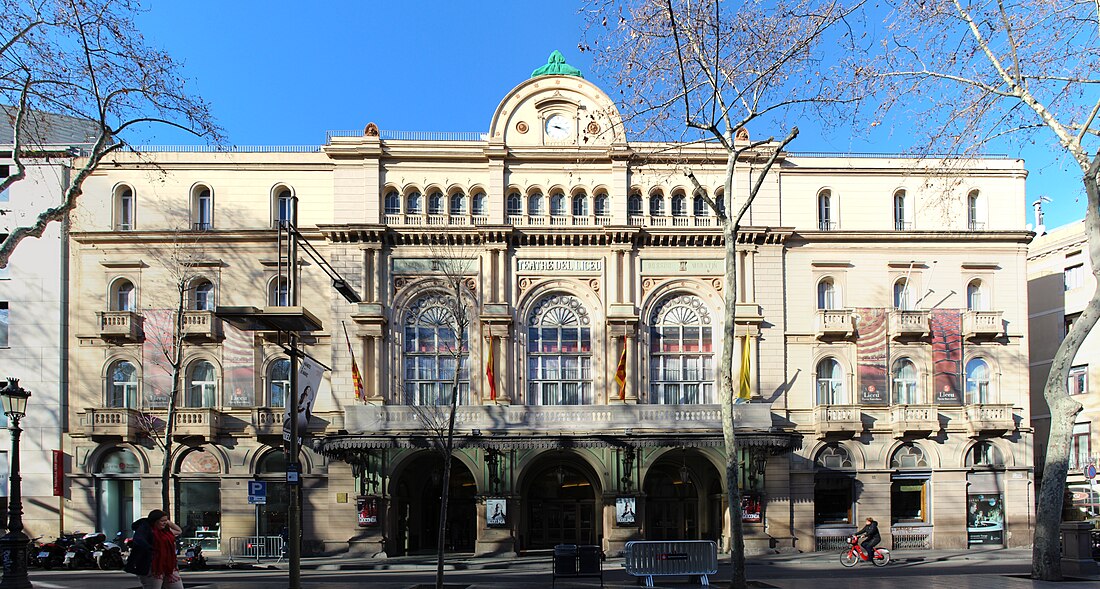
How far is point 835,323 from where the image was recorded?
40906mm

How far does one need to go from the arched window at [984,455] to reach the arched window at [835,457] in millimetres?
5218

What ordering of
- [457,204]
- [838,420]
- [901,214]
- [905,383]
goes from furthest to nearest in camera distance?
[901,214]
[457,204]
[905,383]
[838,420]

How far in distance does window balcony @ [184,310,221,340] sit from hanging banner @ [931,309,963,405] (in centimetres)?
2998

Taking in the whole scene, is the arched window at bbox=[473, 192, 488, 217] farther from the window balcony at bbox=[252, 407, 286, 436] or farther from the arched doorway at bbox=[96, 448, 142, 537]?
the arched doorway at bbox=[96, 448, 142, 537]

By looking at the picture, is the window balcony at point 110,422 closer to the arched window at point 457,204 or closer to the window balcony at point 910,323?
the arched window at point 457,204

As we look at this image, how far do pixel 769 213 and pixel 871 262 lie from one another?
4.89 meters

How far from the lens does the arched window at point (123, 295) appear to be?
4097 cm

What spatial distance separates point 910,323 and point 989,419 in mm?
5004

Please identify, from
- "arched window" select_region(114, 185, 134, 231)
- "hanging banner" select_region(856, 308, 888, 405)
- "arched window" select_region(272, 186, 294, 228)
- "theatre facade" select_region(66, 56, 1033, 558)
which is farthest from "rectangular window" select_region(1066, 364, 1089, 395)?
"arched window" select_region(114, 185, 134, 231)

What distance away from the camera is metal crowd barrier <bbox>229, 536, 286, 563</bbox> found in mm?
37969

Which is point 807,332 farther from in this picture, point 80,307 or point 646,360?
point 80,307

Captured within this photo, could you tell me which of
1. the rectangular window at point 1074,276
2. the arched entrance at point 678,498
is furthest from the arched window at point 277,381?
the rectangular window at point 1074,276

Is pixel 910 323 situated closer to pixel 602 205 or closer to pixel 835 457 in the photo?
pixel 835 457

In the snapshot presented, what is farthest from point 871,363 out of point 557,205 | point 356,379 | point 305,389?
point 305,389
